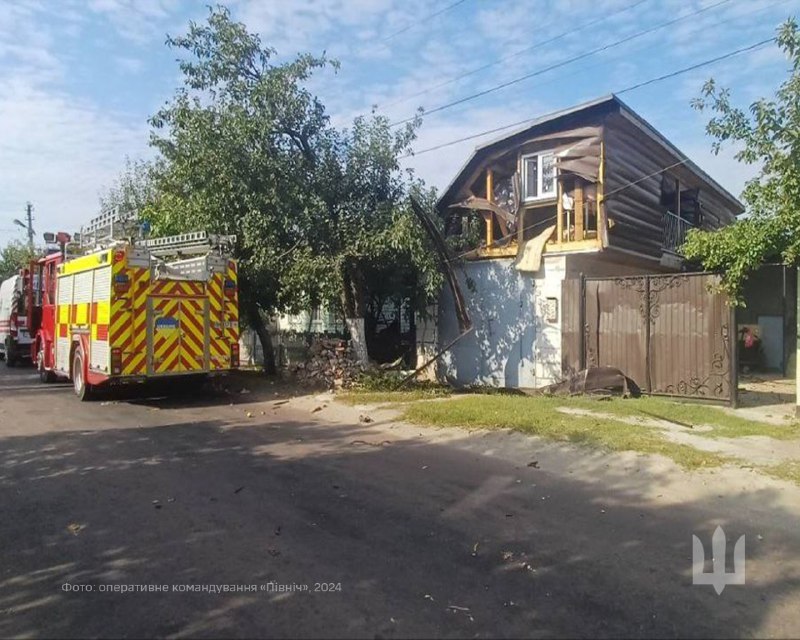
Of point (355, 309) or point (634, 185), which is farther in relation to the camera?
point (634, 185)

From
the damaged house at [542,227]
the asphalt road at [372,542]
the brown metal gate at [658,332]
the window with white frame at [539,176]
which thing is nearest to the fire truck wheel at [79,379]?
the asphalt road at [372,542]

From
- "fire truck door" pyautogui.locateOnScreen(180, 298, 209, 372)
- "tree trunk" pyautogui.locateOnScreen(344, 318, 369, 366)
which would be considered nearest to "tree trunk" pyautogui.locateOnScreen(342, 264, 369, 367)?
"tree trunk" pyautogui.locateOnScreen(344, 318, 369, 366)

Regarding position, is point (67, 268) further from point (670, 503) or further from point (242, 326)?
point (670, 503)

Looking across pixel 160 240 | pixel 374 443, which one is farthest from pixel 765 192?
pixel 160 240

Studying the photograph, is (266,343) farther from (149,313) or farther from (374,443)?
(374,443)

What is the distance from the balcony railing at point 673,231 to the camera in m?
16.8

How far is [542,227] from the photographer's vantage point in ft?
49.4

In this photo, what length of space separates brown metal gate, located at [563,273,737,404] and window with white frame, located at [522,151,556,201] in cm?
281

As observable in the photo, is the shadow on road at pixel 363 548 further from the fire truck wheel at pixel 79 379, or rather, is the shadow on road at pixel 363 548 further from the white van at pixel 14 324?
the white van at pixel 14 324

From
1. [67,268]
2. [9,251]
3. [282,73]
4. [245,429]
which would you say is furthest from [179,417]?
[9,251]

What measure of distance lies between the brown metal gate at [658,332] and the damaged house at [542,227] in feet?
2.46

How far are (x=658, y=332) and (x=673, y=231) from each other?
270 inches

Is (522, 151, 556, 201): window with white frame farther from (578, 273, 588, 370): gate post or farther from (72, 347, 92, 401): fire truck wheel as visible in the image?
(72, 347, 92, 401): fire truck wheel

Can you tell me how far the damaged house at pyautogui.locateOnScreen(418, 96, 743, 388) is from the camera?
45.6 feet
